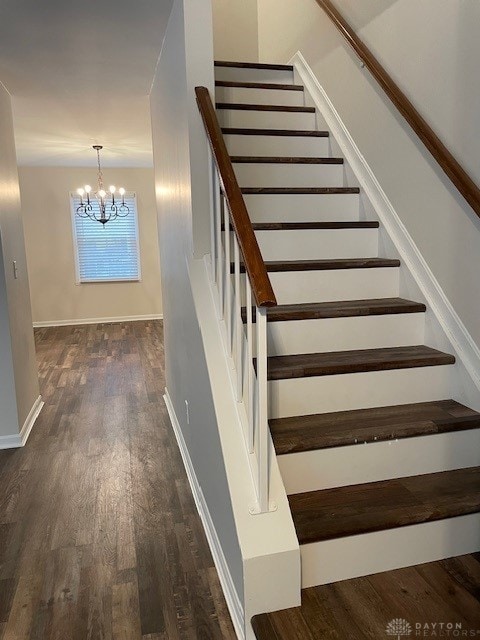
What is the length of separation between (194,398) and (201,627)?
3.41 ft

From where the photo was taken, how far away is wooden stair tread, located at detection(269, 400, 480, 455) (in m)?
1.82

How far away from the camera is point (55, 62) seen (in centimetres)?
298

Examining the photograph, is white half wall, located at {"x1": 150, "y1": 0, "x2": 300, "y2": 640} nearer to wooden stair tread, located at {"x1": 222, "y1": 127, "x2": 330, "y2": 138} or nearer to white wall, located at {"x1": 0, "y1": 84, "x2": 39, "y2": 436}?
wooden stair tread, located at {"x1": 222, "y1": 127, "x2": 330, "y2": 138}

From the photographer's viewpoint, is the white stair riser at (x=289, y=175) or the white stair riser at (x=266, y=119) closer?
the white stair riser at (x=289, y=175)

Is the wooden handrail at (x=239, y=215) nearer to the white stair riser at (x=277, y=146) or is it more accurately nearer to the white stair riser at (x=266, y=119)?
the white stair riser at (x=277, y=146)

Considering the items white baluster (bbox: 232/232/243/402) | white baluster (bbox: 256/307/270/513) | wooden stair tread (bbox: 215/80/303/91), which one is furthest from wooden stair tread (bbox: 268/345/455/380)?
wooden stair tread (bbox: 215/80/303/91)

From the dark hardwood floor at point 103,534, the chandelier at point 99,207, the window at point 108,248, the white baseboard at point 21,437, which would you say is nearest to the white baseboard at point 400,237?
the dark hardwood floor at point 103,534

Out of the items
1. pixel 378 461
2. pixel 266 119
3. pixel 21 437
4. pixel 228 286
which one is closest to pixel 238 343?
pixel 228 286

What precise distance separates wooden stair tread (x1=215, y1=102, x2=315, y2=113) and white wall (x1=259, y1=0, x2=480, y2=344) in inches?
10.1

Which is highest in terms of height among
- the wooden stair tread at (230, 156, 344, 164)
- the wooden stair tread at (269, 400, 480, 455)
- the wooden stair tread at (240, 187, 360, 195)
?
the wooden stair tread at (230, 156, 344, 164)

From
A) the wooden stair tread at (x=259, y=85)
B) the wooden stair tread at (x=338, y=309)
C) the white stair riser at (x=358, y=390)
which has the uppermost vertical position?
the wooden stair tread at (x=259, y=85)

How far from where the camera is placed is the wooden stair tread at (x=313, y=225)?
8.39 ft

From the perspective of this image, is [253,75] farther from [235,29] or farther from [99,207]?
[99,207]

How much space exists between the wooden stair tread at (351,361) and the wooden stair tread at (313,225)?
736mm
